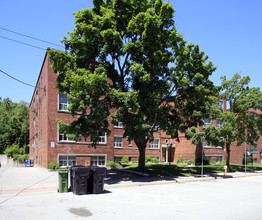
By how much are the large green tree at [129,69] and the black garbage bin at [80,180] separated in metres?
4.29

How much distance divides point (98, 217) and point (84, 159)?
2136 cm

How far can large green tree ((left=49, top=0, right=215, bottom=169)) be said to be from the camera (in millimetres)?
15453

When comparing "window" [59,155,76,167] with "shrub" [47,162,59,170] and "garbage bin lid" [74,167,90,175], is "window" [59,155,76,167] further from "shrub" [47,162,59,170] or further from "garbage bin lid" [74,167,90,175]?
"garbage bin lid" [74,167,90,175]

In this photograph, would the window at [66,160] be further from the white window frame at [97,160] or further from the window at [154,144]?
the window at [154,144]

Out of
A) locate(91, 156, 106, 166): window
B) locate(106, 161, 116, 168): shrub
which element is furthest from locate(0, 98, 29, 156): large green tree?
locate(106, 161, 116, 168): shrub

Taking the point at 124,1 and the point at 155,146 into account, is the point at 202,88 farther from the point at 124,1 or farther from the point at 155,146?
the point at 155,146

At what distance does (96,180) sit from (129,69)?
749 centimetres

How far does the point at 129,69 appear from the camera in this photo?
16.2 m

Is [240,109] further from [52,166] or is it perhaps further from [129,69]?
[52,166]

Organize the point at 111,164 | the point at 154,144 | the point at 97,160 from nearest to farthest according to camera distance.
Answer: the point at 111,164, the point at 97,160, the point at 154,144

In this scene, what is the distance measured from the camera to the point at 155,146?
38.5 m

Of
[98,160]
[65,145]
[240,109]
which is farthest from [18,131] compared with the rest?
[240,109]

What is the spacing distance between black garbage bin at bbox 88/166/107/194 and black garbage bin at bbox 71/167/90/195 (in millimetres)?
290

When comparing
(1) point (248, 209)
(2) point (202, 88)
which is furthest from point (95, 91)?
(1) point (248, 209)
